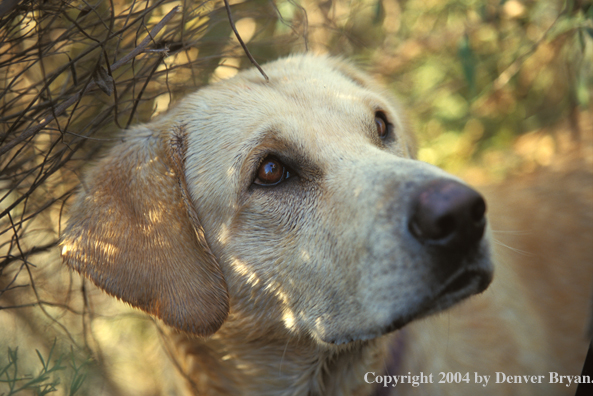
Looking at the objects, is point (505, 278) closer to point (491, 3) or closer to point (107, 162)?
point (107, 162)

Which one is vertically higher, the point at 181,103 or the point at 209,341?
the point at 181,103

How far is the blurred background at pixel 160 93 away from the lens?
7.28ft

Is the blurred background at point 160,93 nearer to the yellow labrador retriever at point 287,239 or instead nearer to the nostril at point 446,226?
the yellow labrador retriever at point 287,239

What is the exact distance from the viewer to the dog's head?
62.6 inches

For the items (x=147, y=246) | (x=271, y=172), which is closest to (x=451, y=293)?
(x=271, y=172)

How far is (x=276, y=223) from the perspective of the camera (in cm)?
196

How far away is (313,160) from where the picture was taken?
1.95 m

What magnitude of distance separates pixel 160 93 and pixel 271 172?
3.35 feet

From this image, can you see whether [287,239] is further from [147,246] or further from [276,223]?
[147,246]

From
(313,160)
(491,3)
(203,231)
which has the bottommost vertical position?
(491,3)

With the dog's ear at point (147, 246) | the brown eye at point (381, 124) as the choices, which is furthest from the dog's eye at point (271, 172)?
the brown eye at point (381, 124)

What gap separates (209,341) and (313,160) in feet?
3.27

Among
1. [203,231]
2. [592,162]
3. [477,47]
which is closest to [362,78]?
[203,231]

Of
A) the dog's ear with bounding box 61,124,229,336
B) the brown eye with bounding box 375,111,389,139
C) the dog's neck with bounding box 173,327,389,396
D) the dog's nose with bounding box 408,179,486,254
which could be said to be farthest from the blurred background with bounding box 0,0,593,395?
the dog's nose with bounding box 408,179,486,254
